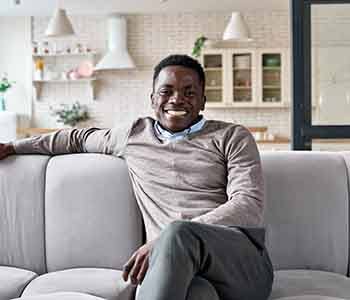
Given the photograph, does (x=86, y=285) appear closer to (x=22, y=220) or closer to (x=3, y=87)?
(x=22, y=220)

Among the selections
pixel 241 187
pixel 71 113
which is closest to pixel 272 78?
pixel 71 113

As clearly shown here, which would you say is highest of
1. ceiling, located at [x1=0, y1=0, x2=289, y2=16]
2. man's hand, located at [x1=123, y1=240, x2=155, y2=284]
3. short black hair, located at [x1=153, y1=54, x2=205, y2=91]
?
ceiling, located at [x1=0, y1=0, x2=289, y2=16]

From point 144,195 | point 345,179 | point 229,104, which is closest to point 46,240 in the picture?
point 144,195

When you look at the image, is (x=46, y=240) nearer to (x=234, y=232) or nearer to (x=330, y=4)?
(x=234, y=232)

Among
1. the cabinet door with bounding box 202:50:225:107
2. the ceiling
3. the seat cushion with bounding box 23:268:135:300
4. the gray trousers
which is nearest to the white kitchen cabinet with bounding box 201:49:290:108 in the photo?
the cabinet door with bounding box 202:50:225:107

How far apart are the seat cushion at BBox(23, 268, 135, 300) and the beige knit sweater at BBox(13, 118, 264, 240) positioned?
0.69 feet

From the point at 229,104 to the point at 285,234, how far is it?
19.8 ft

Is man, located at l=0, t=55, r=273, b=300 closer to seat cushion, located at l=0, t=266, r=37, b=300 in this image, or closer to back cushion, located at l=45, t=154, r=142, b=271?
back cushion, located at l=45, t=154, r=142, b=271

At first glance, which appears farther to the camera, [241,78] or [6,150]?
[241,78]

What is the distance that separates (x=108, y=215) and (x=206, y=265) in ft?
2.55

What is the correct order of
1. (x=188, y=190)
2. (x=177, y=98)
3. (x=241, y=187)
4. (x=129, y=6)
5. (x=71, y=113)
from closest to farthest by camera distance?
(x=241, y=187) → (x=188, y=190) → (x=177, y=98) → (x=129, y=6) → (x=71, y=113)

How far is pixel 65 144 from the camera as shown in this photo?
8.38ft

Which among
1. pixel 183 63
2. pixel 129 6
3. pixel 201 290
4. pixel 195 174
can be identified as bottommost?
pixel 201 290

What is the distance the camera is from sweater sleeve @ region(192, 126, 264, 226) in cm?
201
